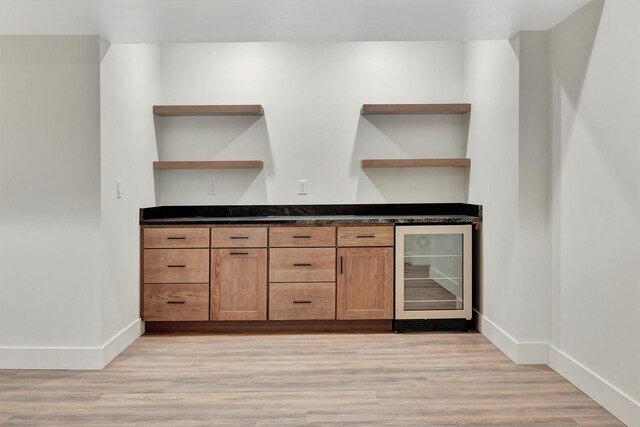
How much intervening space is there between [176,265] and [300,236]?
3.16 ft

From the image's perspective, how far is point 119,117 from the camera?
3.29 m

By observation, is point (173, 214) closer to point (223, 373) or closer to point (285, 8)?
point (223, 373)

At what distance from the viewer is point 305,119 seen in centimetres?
430

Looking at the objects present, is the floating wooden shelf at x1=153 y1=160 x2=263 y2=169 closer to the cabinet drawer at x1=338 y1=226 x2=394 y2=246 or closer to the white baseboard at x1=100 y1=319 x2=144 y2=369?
the cabinet drawer at x1=338 y1=226 x2=394 y2=246

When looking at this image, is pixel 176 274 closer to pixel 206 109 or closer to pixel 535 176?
pixel 206 109

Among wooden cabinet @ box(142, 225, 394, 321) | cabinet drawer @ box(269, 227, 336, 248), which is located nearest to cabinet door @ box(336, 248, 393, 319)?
wooden cabinet @ box(142, 225, 394, 321)

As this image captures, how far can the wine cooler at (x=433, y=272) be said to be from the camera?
380cm

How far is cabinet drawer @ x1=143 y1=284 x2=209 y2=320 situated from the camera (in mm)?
3781

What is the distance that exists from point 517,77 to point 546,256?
3.65ft

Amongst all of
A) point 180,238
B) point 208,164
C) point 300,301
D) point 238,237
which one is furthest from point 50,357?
point 208,164

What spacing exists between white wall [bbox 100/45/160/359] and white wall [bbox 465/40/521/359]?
2516mm

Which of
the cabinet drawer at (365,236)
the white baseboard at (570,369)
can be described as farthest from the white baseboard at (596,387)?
the cabinet drawer at (365,236)

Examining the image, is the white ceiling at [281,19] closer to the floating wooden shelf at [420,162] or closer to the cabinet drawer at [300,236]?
the floating wooden shelf at [420,162]

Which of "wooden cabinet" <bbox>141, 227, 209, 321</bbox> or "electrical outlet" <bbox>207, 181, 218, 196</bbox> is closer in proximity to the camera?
"wooden cabinet" <bbox>141, 227, 209, 321</bbox>
